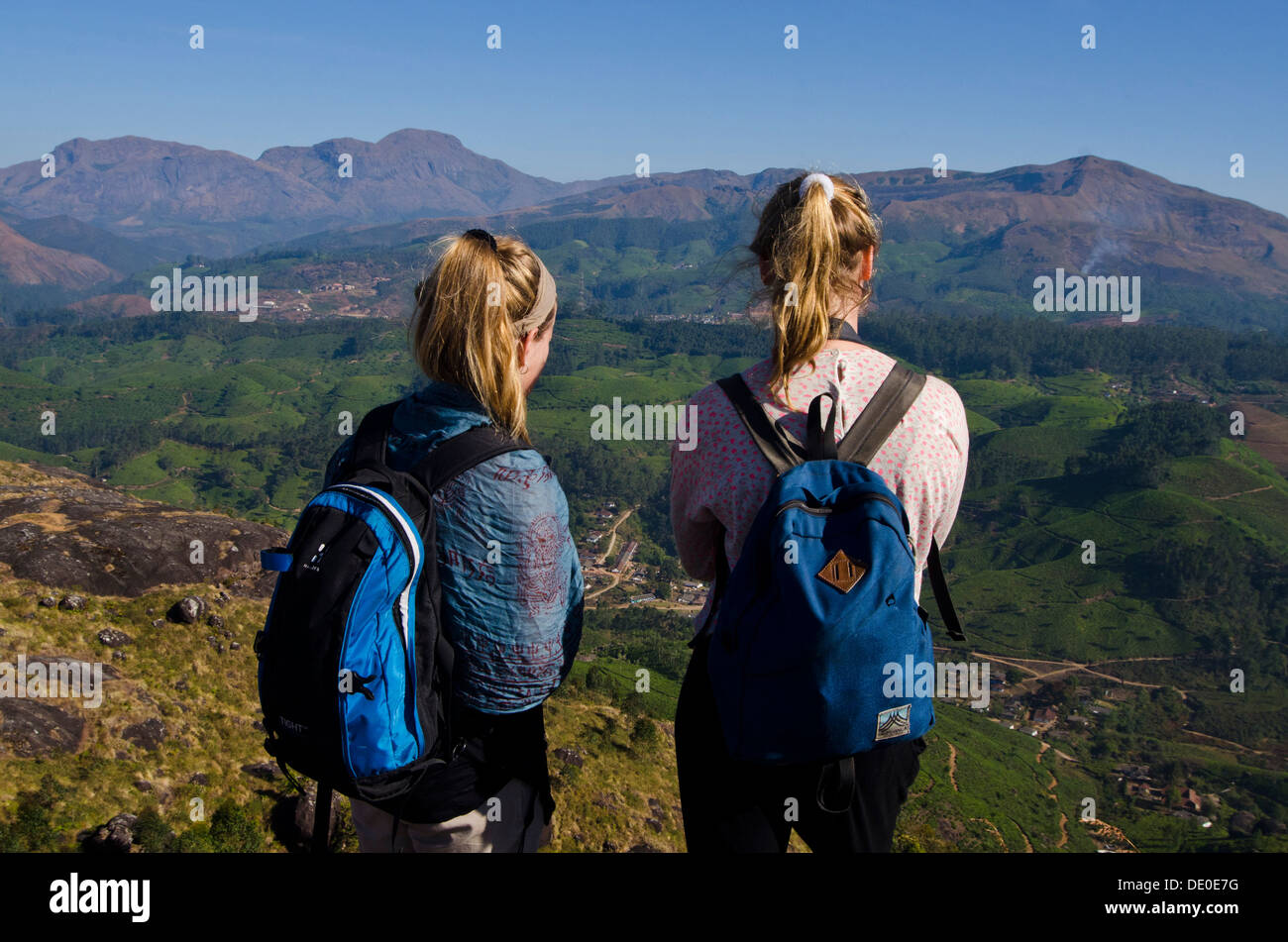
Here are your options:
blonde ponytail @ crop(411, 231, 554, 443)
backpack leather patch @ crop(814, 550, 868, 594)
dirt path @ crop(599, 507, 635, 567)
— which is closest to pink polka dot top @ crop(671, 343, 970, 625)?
backpack leather patch @ crop(814, 550, 868, 594)

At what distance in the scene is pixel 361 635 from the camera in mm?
2670

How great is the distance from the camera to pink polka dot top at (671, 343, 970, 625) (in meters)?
2.89

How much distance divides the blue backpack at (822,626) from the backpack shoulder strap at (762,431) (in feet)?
0.49

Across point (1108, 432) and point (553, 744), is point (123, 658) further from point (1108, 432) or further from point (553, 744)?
point (1108, 432)

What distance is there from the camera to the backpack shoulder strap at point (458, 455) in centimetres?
291

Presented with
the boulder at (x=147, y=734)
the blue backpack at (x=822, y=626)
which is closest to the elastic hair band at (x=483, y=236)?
the blue backpack at (x=822, y=626)

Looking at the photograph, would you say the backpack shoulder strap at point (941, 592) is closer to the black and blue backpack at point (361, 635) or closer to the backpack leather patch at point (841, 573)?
the backpack leather patch at point (841, 573)

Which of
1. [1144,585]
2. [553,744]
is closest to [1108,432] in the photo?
[1144,585]

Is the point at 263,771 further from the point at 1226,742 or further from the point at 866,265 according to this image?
the point at 1226,742

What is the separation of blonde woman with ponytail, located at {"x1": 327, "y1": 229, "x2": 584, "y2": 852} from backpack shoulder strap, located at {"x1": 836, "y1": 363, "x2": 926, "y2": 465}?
3.69ft

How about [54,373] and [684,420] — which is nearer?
[684,420]

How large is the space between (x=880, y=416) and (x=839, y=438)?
172 mm

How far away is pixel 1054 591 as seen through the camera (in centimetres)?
8888
